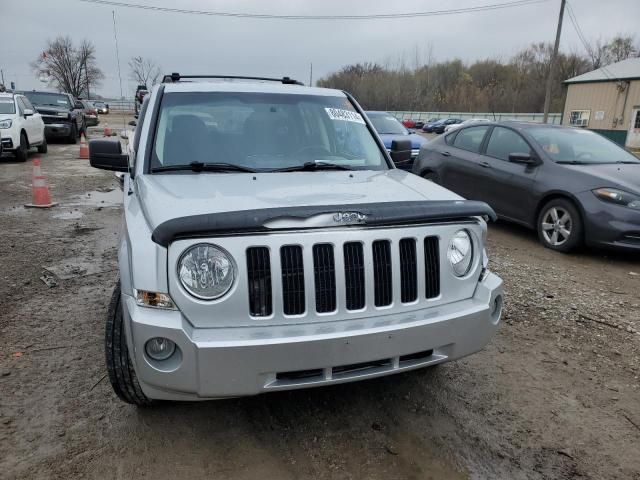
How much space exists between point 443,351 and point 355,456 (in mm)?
683

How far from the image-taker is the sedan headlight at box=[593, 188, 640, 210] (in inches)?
213

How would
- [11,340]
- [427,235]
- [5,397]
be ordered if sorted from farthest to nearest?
1. [11,340]
2. [5,397]
3. [427,235]

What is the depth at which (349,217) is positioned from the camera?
2.21m

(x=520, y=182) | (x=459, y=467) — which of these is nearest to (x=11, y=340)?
(x=459, y=467)

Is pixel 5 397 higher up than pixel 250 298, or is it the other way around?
pixel 250 298

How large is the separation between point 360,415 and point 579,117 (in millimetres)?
39830

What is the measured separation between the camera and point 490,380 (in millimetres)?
3199

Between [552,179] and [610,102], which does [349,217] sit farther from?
[610,102]

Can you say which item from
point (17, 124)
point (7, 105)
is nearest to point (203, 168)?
point (17, 124)

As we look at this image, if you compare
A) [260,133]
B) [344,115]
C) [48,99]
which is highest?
[48,99]

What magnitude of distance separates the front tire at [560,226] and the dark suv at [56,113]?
1787 cm

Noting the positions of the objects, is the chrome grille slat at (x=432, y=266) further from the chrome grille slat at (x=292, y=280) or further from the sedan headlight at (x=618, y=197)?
the sedan headlight at (x=618, y=197)

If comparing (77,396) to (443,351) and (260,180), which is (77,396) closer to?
(260,180)

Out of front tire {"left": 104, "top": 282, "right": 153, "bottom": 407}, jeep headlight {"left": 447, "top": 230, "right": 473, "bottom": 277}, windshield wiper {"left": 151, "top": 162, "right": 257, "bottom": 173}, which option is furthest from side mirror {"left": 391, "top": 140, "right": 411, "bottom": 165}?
front tire {"left": 104, "top": 282, "right": 153, "bottom": 407}
